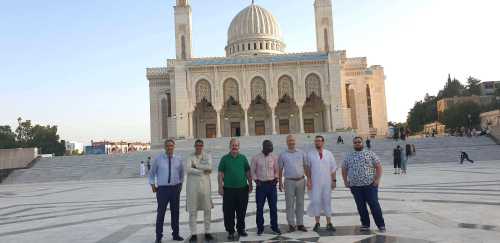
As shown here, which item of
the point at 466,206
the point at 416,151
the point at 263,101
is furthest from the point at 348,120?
the point at 466,206

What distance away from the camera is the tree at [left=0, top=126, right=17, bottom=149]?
5826cm

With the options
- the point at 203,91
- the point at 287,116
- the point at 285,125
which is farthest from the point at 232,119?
the point at 287,116

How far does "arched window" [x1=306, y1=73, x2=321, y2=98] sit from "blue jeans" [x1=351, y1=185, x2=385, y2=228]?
3776 centimetres

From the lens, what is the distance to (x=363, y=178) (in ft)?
21.4

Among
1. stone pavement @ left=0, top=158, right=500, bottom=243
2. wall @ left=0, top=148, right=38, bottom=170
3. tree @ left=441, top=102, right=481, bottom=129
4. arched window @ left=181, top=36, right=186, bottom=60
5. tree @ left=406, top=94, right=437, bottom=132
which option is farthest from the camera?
tree @ left=406, top=94, right=437, bottom=132

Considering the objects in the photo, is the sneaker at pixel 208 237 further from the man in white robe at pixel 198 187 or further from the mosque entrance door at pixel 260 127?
the mosque entrance door at pixel 260 127

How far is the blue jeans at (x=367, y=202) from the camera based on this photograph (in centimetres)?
629

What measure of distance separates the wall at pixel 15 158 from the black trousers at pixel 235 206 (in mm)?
26788

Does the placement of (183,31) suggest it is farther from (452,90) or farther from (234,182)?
(452,90)

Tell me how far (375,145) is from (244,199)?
26.2m

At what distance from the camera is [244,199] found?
257 inches

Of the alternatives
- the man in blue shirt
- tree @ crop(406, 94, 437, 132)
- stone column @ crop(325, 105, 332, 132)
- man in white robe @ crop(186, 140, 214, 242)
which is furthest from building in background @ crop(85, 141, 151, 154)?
tree @ crop(406, 94, 437, 132)

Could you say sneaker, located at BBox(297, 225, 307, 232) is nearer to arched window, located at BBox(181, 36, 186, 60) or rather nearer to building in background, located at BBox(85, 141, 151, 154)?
building in background, located at BBox(85, 141, 151, 154)

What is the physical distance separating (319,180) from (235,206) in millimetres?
1253
